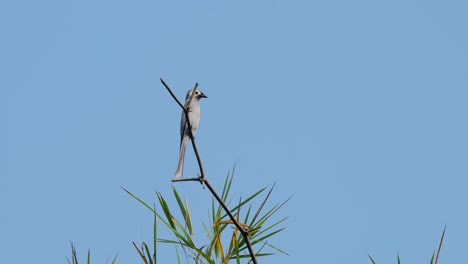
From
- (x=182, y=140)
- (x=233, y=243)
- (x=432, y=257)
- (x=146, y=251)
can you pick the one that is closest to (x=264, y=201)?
(x=233, y=243)

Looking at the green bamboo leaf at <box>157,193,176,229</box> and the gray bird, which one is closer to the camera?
the green bamboo leaf at <box>157,193,176,229</box>

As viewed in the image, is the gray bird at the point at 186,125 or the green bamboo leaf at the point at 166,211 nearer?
the green bamboo leaf at the point at 166,211

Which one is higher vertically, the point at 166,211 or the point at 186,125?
the point at 186,125

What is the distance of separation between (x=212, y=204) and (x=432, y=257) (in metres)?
1.53

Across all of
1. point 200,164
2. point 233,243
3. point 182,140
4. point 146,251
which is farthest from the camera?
point 182,140

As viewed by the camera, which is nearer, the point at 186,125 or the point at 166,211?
the point at 166,211

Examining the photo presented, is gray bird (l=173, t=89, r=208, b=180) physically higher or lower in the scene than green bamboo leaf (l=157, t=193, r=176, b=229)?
higher

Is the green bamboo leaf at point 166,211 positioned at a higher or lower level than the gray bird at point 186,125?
lower

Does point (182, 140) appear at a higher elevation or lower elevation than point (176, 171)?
higher

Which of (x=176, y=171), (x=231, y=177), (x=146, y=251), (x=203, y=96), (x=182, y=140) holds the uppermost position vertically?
(x=203, y=96)

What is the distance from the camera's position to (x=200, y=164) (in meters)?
4.10

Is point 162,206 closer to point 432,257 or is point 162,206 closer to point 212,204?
point 212,204

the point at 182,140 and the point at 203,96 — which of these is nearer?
the point at 182,140

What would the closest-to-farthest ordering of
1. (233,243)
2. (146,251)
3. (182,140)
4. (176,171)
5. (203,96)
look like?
(146,251), (233,243), (176,171), (182,140), (203,96)
